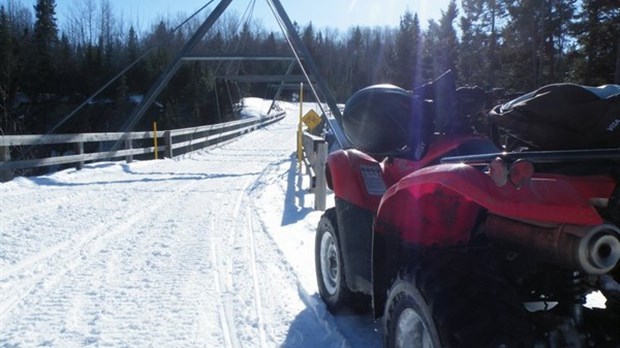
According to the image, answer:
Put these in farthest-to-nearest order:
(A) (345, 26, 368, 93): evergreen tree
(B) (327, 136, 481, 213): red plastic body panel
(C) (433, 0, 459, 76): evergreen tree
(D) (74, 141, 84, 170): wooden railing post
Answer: (A) (345, 26, 368, 93): evergreen tree
(C) (433, 0, 459, 76): evergreen tree
(D) (74, 141, 84, 170): wooden railing post
(B) (327, 136, 481, 213): red plastic body panel

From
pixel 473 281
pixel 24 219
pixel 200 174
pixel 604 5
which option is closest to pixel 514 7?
pixel 604 5

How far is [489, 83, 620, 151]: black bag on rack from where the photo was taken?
1.99 metres

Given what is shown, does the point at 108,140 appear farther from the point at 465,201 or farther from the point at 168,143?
the point at 465,201

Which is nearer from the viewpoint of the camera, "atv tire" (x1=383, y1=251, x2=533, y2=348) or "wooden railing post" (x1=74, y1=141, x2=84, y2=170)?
"atv tire" (x1=383, y1=251, x2=533, y2=348)

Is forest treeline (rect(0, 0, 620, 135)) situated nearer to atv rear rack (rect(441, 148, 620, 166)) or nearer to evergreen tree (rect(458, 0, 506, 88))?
evergreen tree (rect(458, 0, 506, 88))

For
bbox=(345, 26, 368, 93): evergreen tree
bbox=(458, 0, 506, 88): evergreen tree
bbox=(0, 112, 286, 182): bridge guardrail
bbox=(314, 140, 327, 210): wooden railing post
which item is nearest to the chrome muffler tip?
bbox=(314, 140, 327, 210): wooden railing post

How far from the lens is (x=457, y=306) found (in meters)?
2.09

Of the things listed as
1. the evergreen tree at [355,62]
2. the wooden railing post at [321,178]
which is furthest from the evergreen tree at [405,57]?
the wooden railing post at [321,178]

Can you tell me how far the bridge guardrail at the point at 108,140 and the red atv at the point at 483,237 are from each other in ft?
33.8

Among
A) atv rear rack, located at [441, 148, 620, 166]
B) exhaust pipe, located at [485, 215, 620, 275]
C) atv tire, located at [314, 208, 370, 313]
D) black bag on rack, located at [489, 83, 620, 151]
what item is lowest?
atv tire, located at [314, 208, 370, 313]

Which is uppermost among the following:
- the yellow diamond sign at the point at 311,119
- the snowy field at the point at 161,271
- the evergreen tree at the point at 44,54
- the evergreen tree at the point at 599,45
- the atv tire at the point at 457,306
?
the evergreen tree at the point at 44,54

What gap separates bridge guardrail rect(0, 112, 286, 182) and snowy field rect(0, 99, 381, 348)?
887 millimetres

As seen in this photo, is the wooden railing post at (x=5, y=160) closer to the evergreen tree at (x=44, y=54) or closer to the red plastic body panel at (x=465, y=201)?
the red plastic body panel at (x=465, y=201)

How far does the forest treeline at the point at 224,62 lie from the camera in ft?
93.9
